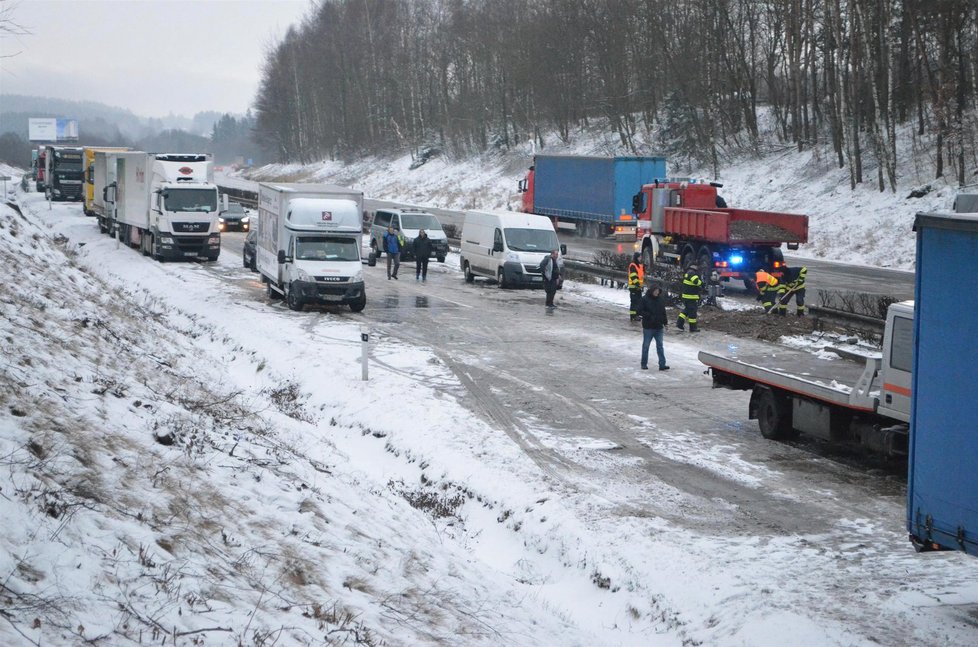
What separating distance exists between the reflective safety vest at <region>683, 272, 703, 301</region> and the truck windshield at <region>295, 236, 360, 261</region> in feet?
26.3

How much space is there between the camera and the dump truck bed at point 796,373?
1277cm

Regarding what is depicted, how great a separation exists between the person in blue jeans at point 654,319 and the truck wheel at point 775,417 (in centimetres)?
440

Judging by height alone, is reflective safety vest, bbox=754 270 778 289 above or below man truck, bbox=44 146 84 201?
below

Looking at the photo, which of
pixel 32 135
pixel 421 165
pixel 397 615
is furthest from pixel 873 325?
pixel 32 135

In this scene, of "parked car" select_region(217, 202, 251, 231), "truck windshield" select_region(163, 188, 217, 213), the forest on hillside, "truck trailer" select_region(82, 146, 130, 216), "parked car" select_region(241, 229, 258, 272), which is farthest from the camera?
"parked car" select_region(217, 202, 251, 231)

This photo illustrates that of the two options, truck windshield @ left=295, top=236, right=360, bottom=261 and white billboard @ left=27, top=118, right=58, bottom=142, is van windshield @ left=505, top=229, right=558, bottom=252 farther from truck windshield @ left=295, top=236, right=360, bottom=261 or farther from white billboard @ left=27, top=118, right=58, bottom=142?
white billboard @ left=27, top=118, right=58, bottom=142

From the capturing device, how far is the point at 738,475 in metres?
12.5

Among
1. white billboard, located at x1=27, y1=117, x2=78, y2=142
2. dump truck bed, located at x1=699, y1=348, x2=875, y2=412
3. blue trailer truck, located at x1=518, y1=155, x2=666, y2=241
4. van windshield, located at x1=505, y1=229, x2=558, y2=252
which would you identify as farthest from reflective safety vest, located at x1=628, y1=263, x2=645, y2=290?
white billboard, located at x1=27, y1=117, x2=78, y2=142

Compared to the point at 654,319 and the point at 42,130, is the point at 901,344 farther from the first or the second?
the point at 42,130

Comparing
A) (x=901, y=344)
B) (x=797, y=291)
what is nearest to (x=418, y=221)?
(x=797, y=291)

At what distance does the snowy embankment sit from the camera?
37.7 meters

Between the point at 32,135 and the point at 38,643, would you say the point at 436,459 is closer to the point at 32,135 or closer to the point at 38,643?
the point at 38,643

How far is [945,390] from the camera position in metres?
7.75

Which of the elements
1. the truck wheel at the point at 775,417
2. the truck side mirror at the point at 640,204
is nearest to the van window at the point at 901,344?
the truck wheel at the point at 775,417
